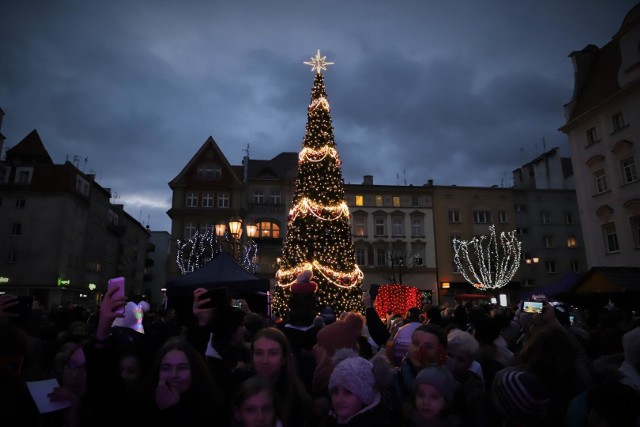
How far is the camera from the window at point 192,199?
140 ft

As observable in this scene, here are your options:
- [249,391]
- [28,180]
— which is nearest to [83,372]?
[249,391]

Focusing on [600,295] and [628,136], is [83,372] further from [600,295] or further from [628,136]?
[628,136]

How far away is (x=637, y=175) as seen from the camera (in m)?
22.6

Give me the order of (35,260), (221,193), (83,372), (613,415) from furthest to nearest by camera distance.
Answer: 1. (221,193)
2. (35,260)
3. (83,372)
4. (613,415)

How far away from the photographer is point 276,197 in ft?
142

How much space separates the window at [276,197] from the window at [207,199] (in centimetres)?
651

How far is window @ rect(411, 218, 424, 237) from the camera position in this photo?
44781mm

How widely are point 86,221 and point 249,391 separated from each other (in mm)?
51162

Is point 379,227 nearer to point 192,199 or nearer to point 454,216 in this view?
point 454,216

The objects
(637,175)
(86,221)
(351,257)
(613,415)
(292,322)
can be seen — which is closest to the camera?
(613,415)

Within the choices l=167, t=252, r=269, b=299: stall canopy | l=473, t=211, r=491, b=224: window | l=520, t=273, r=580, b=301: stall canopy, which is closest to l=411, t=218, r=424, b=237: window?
l=473, t=211, r=491, b=224: window

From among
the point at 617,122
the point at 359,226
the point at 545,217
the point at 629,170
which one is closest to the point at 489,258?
the point at 545,217

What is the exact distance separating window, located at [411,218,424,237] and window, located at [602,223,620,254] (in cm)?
2084

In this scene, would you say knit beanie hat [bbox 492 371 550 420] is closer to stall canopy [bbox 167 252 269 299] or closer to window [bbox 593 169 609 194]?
stall canopy [bbox 167 252 269 299]
